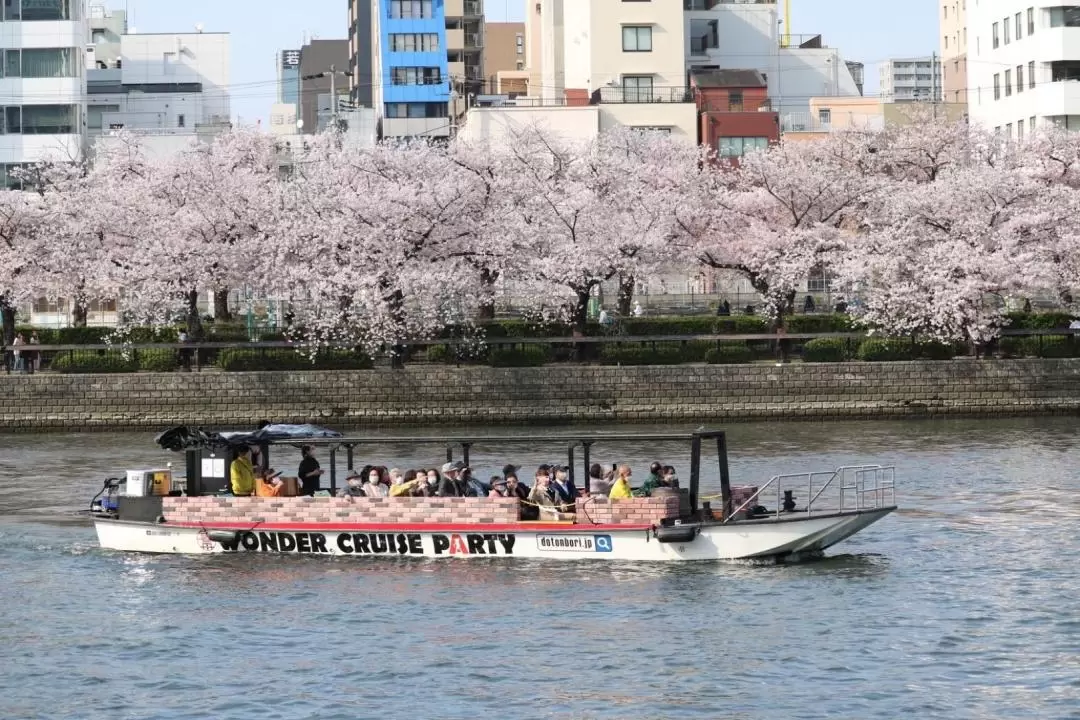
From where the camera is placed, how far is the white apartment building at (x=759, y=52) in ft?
349

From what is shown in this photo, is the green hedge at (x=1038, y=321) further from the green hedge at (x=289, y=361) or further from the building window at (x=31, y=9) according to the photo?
the building window at (x=31, y=9)

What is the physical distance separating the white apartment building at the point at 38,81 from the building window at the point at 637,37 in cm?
3117

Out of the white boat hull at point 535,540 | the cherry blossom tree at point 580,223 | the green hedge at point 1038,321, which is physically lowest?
the white boat hull at point 535,540

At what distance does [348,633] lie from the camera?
28.4 metres

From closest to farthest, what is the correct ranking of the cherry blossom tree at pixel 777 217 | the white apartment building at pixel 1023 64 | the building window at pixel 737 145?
the cherry blossom tree at pixel 777 217
the white apartment building at pixel 1023 64
the building window at pixel 737 145

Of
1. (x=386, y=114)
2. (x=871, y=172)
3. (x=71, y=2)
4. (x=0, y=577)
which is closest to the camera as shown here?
(x=0, y=577)

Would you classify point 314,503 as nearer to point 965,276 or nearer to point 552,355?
point 552,355

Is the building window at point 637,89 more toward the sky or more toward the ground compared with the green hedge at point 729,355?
more toward the sky

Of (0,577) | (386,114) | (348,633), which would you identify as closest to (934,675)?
(348,633)

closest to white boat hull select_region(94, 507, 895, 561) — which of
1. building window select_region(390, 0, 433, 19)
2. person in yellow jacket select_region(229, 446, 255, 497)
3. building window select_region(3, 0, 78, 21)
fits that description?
person in yellow jacket select_region(229, 446, 255, 497)

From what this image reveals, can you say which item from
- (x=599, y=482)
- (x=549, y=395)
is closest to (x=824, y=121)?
(x=549, y=395)

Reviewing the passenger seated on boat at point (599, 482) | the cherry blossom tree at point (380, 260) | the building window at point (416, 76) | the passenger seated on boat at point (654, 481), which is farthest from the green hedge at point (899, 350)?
the building window at point (416, 76)

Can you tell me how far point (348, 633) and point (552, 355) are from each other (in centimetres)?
3805

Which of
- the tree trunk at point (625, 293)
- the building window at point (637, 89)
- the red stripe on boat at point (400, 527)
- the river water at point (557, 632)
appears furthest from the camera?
the building window at point (637, 89)
